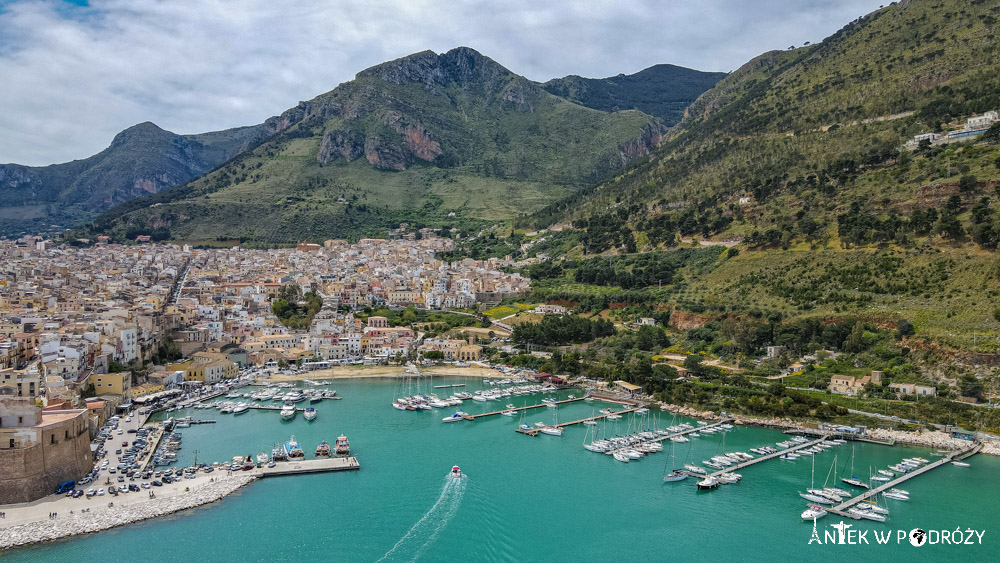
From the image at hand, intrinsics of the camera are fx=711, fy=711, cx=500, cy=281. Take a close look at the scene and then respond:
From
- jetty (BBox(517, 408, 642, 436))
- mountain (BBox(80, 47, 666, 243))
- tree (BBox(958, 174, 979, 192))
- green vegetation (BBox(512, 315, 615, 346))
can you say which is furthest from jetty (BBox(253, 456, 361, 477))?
mountain (BBox(80, 47, 666, 243))

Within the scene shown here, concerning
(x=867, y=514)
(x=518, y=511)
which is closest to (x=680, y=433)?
(x=867, y=514)

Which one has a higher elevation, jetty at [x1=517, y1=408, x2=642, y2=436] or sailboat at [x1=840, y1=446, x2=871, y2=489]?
jetty at [x1=517, y1=408, x2=642, y2=436]

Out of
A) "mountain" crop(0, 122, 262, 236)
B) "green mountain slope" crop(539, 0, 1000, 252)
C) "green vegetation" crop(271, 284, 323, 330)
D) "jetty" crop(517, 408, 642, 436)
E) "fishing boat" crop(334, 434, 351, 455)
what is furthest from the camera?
"mountain" crop(0, 122, 262, 236)

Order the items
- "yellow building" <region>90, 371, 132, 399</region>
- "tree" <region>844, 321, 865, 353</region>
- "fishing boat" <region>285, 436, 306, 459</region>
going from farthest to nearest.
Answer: "tree" <region>844, 321, 865, 353</region>
"yellow building" <region>90, 371, 132, 399</region>
"fishing boat" <region>285, 436, 306, 459</region>

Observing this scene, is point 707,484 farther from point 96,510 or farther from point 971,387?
point 96,510

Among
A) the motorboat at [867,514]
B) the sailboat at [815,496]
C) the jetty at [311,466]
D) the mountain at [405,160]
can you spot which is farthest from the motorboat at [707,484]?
A: the mountain at [405,160]

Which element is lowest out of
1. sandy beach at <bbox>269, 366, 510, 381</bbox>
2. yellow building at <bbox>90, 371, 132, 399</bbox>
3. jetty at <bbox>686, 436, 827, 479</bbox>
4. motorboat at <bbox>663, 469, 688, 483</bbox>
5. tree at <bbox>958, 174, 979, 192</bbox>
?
motorboat at <bbox>663, 469, 688, 483</bbox>

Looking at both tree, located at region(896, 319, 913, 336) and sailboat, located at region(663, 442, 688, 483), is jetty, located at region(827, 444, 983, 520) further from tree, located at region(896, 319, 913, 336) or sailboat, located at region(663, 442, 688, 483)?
tree, located at region(896, 319, 913, 336)
